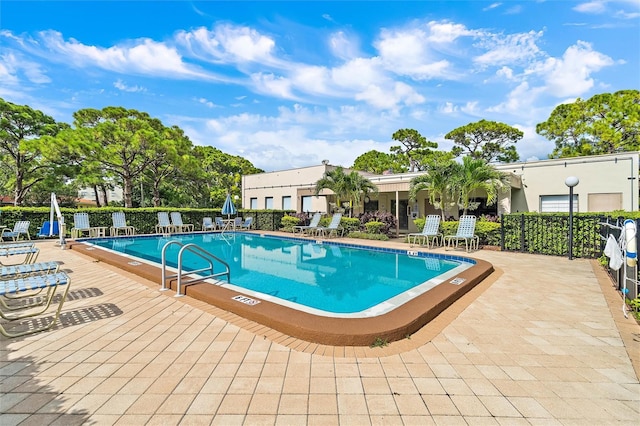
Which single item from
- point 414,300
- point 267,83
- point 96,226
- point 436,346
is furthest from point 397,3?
point 96,226

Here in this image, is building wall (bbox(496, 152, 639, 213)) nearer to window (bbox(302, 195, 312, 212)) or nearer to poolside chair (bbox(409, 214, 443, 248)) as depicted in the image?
poolside chair (bbox(409, 214, 443, 248))

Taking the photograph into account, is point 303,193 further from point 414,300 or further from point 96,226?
point 414,300

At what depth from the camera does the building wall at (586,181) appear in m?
12.0

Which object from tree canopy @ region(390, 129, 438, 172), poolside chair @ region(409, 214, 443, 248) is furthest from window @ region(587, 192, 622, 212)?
tree canopy @ region(390, 129, 438, 172)

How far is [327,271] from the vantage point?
26.5 ft

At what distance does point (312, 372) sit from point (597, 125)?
28356mm

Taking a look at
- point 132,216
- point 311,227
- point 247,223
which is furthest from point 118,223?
point 311,227

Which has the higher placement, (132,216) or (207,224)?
(132,216)

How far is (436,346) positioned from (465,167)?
1012 centimetres

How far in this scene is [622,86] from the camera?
21016 millimetres

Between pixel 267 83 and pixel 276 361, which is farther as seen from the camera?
pixel 267 83

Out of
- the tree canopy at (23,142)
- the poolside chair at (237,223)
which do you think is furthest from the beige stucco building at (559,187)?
the tree canopy at (23,142)

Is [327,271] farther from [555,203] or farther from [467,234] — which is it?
[555,203]

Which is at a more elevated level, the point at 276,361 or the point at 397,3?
the point at 397,3
